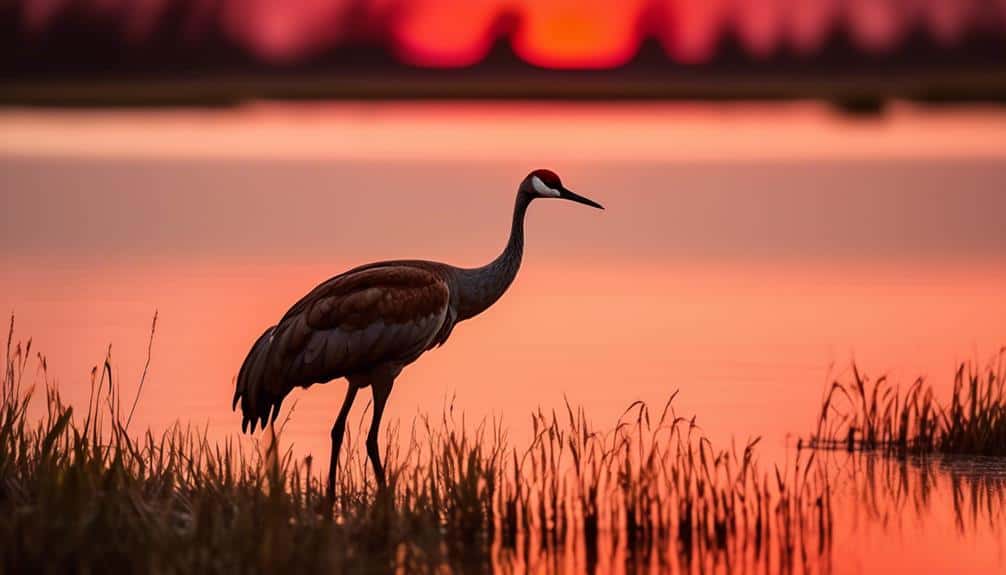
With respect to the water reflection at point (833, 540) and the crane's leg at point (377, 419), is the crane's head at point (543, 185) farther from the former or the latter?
the water reflection at point (833, 540)

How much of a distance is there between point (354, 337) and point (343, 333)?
56mm

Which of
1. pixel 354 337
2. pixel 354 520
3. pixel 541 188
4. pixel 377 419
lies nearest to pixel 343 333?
pixel 354 337

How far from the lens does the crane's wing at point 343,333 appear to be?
9469 mm

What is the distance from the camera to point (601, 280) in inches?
898

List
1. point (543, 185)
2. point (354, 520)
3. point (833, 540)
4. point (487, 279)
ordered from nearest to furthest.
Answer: point (354, 520) → point (833, 540) → point (487, 279) → point (543, 185)

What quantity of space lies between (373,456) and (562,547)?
53.0 inches

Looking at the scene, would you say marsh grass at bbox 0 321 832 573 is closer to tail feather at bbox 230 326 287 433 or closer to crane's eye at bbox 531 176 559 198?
tail feather at bbox 230 326 287 433

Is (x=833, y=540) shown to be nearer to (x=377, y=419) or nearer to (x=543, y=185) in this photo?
(x=377, y=419)

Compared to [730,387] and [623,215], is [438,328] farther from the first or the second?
[623,215]

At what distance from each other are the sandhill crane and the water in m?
1.63

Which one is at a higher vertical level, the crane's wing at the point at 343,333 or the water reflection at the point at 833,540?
the crane's wing at the point at 343,333

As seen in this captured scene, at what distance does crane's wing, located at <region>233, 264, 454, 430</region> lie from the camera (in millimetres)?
9469

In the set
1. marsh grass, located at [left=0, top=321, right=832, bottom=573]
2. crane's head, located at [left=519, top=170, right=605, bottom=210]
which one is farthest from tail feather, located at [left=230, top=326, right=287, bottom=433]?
crane's head, located at [left=519, top=170, right=605, bottom=210]

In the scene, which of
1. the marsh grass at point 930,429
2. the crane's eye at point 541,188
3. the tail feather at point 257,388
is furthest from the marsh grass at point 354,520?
the crane's eye at point 541,188
